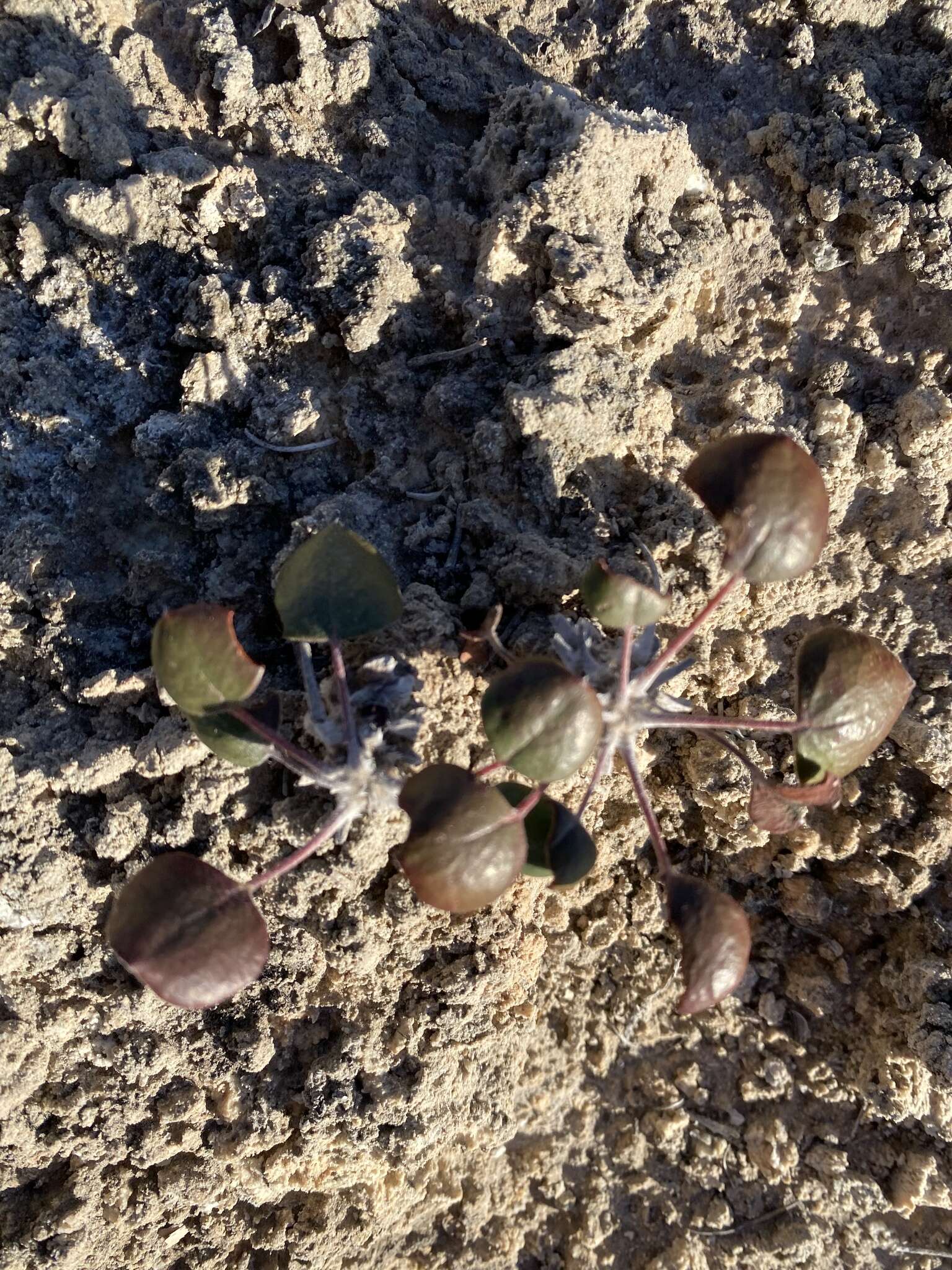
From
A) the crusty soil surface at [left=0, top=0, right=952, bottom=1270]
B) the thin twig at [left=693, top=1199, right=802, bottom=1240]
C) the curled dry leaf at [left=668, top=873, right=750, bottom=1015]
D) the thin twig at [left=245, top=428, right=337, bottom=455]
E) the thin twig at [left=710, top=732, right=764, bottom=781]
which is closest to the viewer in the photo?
the curled dry leaf at [left=668, top=873, right=750, bottom=1015]

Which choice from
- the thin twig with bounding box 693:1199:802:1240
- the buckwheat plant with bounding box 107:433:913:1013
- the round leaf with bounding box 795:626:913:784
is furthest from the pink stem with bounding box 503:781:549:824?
the thin twig with bounding box 693:1199:802:1240

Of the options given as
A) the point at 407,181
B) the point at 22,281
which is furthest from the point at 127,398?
the point at 407,181

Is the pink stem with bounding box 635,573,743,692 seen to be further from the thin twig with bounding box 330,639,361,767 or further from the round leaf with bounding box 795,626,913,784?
the thin twig with bounding box 330,639,361,767

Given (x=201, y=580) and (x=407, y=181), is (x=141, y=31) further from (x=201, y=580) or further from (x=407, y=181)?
(x=201, y=580)

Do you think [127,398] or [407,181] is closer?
[127,398]

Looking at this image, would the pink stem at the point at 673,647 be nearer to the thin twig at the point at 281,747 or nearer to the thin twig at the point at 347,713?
the thin twig at the point at 347,713
